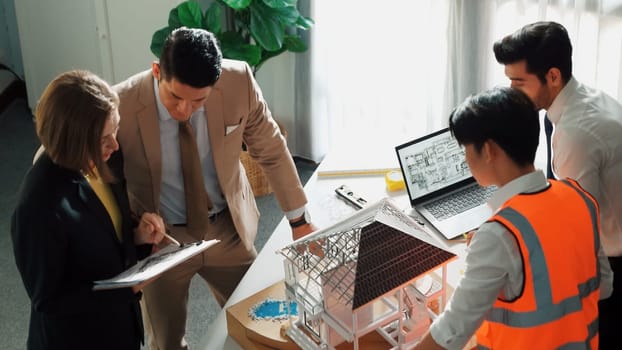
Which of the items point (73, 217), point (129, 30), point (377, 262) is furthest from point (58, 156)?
point (129, 30)

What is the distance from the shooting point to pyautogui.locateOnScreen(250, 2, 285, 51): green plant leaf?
376 cm

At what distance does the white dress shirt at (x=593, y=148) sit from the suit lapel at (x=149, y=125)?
1.15 meters

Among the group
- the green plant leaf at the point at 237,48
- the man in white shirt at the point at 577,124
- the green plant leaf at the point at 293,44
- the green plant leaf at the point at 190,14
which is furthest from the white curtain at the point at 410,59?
Answer: the man in white shirt at the point at 577,124

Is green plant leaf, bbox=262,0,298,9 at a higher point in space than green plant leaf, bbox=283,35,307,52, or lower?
higher

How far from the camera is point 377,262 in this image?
1.78 m

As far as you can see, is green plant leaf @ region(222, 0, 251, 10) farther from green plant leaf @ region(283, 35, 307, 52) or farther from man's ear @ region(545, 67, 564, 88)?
man's ear @ region(545, 67, 564, 88)

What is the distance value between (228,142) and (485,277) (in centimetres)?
109

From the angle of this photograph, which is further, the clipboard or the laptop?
the laptop

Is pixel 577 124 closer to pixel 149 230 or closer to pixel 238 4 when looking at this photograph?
pixel 149 230

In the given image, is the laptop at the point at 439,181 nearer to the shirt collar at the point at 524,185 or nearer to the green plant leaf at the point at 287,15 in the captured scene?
the shirt collar at the point at 524,185

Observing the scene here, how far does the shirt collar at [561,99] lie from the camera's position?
2.22m

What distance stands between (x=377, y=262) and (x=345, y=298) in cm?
11

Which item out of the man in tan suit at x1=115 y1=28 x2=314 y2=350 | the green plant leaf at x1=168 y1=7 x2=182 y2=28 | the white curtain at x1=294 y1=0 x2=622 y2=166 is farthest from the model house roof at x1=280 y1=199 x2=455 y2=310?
the green plant leaf at x1=168 y1=7 x2=182 y2=28

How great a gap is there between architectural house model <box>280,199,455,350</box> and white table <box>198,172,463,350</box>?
0.26m
